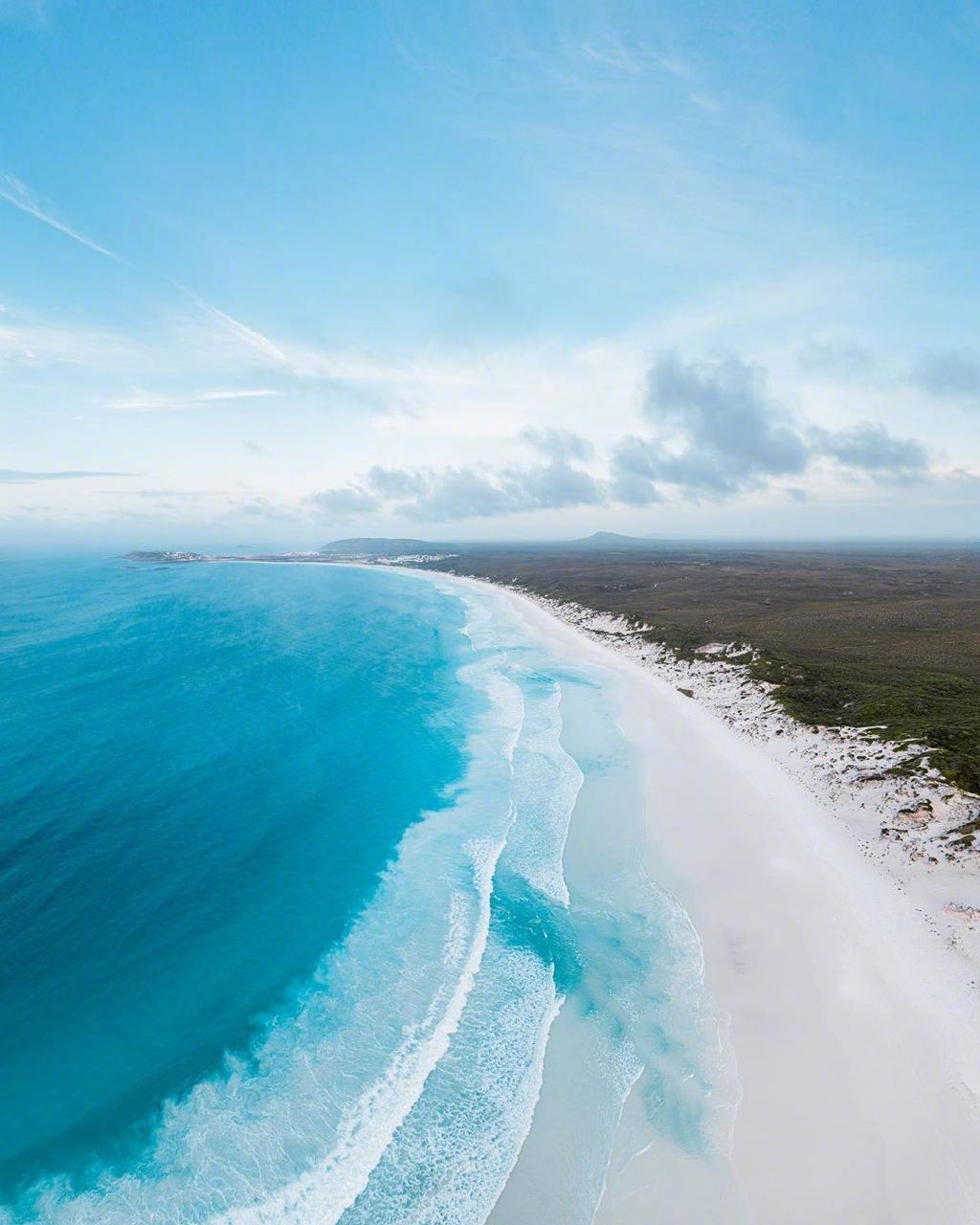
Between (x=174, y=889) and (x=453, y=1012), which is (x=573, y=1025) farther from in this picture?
(x=174, y=889)

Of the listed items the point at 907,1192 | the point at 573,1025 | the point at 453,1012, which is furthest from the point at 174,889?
the point at 907,1192

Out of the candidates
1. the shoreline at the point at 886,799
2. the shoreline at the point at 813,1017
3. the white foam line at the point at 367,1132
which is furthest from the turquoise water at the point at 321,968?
the shoreline at the point at 886,799

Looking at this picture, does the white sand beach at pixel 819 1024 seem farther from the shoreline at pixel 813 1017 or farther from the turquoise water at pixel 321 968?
the turquoise water at pixel 321 968

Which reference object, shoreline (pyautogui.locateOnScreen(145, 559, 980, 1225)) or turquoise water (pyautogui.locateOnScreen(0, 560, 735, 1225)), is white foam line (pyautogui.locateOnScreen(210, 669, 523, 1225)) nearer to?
turquoise water (pyautogui.locateOnScreen(0, 560, 735, 1225))

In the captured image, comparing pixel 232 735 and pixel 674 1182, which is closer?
pixel 674 1182

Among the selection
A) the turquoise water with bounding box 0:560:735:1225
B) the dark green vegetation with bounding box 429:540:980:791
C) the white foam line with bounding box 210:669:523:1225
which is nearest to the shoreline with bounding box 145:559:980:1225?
the turquoise water with bounding box 0:560:735:1225

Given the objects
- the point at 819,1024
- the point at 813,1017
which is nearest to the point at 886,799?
the point at 813,1017
